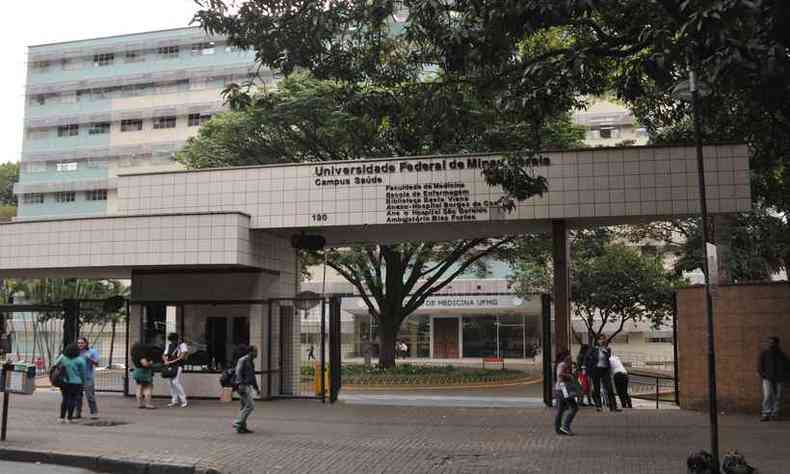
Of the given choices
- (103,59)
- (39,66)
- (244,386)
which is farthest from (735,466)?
(39,66)

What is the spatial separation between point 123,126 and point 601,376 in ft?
173

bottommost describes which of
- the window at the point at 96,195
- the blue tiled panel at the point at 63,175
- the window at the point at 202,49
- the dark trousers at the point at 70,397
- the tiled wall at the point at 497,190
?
the dark trousers at the point at 70,397

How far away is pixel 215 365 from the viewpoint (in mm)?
17828

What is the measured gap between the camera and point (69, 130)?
62.2 m

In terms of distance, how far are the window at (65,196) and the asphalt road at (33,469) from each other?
5481cm

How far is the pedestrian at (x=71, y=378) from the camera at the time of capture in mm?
13594

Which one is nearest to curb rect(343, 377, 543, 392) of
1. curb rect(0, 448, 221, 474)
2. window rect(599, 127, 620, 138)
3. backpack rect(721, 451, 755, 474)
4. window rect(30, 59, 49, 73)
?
curb rect(0, 448, 221, 474)

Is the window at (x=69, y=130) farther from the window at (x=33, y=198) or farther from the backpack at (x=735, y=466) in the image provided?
the backpack at (x=735, y=466)

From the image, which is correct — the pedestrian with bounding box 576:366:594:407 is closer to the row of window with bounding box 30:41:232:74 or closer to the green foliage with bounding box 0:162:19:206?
the row of window with bounding box 30:41:232:74

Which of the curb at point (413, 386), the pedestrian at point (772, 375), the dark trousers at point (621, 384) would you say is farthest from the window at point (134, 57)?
the pedestrian at point (772, 375)

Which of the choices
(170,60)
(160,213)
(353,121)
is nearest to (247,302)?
(160,213)

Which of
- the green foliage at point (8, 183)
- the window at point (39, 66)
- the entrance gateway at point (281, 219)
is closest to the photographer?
the entrance gateway at point (281, 219)

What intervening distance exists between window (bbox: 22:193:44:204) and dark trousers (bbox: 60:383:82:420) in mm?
53645

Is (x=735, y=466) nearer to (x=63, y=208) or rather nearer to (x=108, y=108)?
(x=108, y=108)
